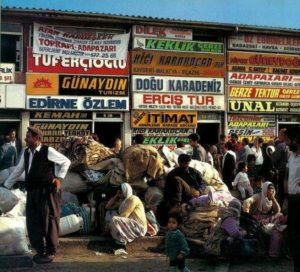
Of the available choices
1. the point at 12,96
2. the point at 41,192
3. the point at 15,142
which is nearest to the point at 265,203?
the point at 41,192

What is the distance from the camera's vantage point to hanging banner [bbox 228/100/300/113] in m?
20.0

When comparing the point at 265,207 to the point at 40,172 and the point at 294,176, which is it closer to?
the point at 294,176

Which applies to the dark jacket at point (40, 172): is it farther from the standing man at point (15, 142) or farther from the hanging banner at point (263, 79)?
the hanging banner at point (263, 79)

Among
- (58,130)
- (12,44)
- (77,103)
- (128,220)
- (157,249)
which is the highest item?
(12,44)

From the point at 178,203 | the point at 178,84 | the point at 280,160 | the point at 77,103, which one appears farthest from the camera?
the point at 178,84

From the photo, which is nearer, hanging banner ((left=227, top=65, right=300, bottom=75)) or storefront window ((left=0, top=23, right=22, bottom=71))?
storefront window ((left=0, top=23, right=22, bottom=71))

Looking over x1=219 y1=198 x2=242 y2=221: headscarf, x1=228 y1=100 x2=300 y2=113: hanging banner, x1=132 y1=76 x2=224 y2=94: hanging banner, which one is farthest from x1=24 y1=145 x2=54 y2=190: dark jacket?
x1=228 y1=100 x2=300 y2=113: hanging banner

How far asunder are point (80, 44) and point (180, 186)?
933 centimetres

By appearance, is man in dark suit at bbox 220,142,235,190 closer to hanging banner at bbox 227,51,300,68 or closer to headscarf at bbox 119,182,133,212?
headscarf at bbox 119,182,133,212

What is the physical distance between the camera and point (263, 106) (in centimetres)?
2067

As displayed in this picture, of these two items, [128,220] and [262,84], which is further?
[262,84]

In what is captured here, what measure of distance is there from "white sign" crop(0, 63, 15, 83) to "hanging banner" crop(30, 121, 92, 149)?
1.30m

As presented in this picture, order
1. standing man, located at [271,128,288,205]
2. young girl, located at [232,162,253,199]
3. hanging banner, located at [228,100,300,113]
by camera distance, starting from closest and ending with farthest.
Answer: standing man, located at [271,128,288,205], young girl, located at [232,162,253,199], hanging banner, located at [228,100,300,113]

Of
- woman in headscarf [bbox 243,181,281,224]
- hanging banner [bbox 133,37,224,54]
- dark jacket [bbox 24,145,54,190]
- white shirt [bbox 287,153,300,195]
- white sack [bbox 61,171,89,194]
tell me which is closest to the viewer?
white shirt [bbox 287,153,300,195]
